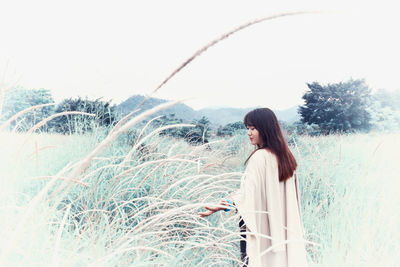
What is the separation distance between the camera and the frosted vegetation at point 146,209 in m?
1.12

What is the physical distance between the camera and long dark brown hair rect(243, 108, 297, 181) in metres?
1.94

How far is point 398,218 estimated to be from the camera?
2.28m

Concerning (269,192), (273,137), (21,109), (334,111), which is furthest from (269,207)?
(334,111)

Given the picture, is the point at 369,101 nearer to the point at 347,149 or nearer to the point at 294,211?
the point at 347,149

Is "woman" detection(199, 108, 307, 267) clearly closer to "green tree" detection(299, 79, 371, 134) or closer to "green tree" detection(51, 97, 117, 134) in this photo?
"green tree" detection(51, 97, 117, 134)

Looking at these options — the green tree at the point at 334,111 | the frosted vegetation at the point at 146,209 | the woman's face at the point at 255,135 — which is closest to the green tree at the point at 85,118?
the frosted vegetation at the point at 146,209

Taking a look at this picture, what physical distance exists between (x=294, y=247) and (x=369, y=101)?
32.5ft

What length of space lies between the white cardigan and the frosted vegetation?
10 cm

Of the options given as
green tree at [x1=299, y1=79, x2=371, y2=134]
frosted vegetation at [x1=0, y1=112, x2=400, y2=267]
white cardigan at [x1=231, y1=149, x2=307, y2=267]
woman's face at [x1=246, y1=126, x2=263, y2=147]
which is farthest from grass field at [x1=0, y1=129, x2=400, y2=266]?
green tree at [x1=299, y1=79, x2=371, y2=134]

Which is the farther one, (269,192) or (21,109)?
(21,109)

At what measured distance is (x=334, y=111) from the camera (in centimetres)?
986

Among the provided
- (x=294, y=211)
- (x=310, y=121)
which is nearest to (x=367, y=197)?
(x=294, y=211)

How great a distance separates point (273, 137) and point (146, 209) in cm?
99

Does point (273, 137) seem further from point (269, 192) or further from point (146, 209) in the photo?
point (146, 209)
